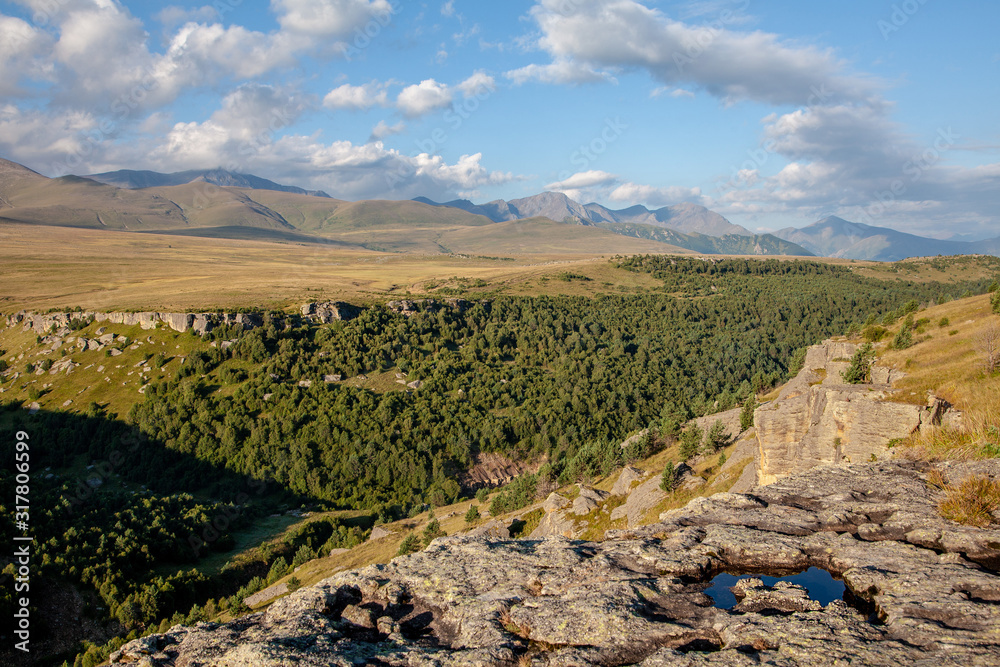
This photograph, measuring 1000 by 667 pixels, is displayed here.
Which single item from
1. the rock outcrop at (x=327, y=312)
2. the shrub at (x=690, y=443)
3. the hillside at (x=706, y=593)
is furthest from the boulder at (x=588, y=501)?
the rock outcrop at (x=327, y=312)

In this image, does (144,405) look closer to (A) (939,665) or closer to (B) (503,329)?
(B) (503,329)

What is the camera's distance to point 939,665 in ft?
21.6

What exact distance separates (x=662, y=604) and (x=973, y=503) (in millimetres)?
7531

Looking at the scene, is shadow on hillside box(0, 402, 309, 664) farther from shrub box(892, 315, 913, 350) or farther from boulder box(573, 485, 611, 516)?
shrub box(892, 315, 913, 350)

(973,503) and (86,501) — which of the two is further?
(86,501)

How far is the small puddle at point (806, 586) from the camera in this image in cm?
931

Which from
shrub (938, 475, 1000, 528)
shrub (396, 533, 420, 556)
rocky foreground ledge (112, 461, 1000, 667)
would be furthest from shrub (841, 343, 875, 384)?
shrub (396, 533, 420, 556)

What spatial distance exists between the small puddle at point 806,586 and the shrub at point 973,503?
10.8ft

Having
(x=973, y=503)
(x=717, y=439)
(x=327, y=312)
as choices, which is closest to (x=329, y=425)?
(x=327, y=312)

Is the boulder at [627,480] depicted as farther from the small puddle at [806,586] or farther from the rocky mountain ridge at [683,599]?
the small puddle at [806,586]

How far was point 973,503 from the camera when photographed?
430 inches

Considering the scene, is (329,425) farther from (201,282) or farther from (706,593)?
(201,282)

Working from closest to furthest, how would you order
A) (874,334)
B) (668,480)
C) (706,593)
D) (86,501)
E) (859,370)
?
(706,593), (859,370), (668,480), (874,334), (86,501)

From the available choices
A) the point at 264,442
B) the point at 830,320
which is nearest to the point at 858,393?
the point at 264,442
